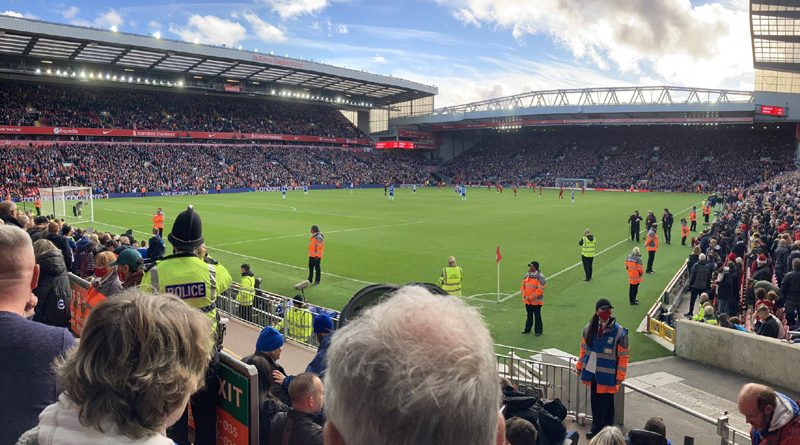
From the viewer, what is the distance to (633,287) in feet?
47.2

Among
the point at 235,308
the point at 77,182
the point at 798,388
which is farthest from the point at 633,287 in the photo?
the point at 77,182

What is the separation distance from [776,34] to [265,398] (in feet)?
199

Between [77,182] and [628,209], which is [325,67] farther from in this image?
[628,209]

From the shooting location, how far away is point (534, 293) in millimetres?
11758

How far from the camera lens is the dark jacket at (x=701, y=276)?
1364cm

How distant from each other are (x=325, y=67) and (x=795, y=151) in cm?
5744

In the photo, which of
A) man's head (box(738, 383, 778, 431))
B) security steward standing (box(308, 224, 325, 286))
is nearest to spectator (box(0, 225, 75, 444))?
man's head (box(738, 383, 778, 431))

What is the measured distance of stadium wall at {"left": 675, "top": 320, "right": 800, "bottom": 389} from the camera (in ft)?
28.9

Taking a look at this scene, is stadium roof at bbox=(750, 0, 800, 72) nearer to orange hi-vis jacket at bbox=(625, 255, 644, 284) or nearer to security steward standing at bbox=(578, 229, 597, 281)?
security steward standing at bbox=(578, 229, 597, 281)

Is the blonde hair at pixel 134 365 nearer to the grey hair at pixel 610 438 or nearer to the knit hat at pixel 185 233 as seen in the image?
the knit hat at pixel 185 233

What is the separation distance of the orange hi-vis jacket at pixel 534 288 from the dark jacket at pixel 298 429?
905 centimetres

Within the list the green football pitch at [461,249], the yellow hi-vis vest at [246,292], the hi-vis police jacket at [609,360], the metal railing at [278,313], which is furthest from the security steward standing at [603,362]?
the yellow hi-vis vest at [246,292]

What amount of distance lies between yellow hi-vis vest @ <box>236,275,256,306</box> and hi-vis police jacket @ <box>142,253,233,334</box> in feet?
22.6

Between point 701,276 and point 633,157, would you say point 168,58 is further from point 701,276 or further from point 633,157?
point 633,157
